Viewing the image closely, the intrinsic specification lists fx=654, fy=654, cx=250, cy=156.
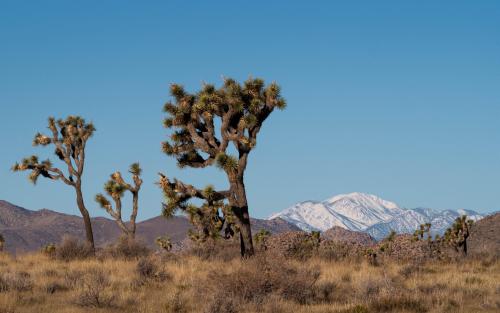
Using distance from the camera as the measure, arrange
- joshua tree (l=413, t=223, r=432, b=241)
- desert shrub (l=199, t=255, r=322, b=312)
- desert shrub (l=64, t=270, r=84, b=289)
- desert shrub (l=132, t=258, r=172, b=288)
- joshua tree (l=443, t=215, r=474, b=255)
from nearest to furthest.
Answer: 1. desert shrub (l=199, t=255, r=322, b=312)
2. desert shrub (l=64, t=270, r=84, b=289)
3. desert shrub (l=132, t=258, r=172, b=288)
4. joshua tree (l=413, t=223, r=432, b=241)
5. joshua tree (l=443, t=215, r=474, b=255)

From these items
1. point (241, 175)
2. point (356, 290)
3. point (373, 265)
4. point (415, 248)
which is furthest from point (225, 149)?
point (415, 248)

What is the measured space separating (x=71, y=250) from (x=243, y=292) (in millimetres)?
14826

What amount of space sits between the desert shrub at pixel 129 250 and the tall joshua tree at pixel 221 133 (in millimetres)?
4160

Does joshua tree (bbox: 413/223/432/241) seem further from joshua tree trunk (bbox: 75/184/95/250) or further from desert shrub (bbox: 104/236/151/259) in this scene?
joshua tree trunk (bbox: 75/184/95/250)

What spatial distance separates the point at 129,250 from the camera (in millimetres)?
27109

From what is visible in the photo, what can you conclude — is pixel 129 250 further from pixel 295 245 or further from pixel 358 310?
pixel 358 310

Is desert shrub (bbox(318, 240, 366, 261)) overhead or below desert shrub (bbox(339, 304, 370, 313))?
overhead

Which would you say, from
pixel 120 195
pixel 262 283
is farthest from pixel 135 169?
pixel 262 283

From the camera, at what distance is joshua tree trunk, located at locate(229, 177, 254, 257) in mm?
23000

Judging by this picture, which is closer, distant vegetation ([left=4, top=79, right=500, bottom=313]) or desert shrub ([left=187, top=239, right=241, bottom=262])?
distant vegetation ([left=4, top=79, right=500, bottom=313])

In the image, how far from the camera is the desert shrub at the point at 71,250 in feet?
85.1

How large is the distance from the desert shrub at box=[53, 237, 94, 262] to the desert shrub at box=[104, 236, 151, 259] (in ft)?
2.76

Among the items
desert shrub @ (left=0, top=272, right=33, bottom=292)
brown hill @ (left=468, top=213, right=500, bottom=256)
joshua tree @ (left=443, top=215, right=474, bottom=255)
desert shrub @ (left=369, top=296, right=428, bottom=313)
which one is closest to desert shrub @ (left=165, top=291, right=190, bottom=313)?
desert shrub @ (left=369, top=296, right=428, bottom=313)

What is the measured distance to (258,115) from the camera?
76.8ft
